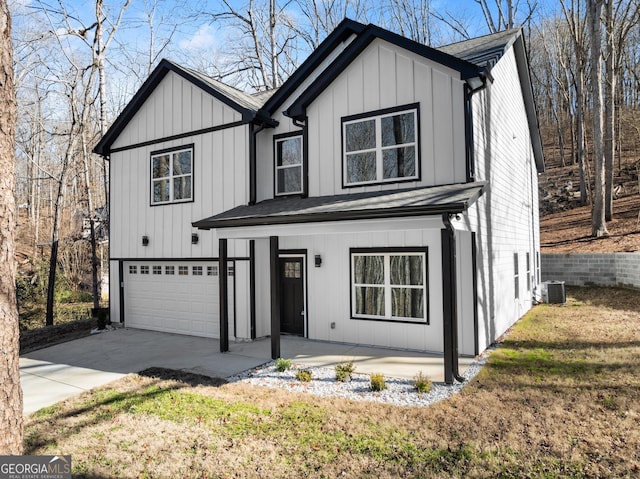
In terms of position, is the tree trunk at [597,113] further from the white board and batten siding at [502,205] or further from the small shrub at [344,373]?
the small shrub at [344,373]

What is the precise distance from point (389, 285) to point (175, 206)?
21.5 ft

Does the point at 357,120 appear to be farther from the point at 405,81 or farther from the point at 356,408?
the point at 356,408

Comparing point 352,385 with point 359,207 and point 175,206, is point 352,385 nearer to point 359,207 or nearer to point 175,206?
point 359,207

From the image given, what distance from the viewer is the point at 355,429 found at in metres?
5.07

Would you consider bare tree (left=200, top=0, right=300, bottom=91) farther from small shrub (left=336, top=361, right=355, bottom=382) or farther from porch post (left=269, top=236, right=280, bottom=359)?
small shrub (left=336, top=361, right=355, bottom=382)

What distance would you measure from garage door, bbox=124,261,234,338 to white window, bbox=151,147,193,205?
1898mm

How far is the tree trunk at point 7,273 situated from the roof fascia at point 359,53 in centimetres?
690

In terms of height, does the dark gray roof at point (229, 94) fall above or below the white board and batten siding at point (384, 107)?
above

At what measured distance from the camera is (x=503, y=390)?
6.23 meters

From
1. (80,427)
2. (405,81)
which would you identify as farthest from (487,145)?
(80,427)

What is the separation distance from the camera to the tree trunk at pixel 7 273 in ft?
11.0

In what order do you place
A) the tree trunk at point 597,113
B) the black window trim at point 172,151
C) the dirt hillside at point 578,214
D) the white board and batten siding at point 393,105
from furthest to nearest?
1. the tree trunk at point 597,113
2. the dirt hillside at point 578,214
3. the black window trim at point 172,151
4. the white board and batten siding at point 393,105

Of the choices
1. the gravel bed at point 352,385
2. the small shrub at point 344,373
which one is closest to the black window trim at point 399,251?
the gravel bed at point 352,385

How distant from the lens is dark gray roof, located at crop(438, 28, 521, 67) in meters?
9.21
